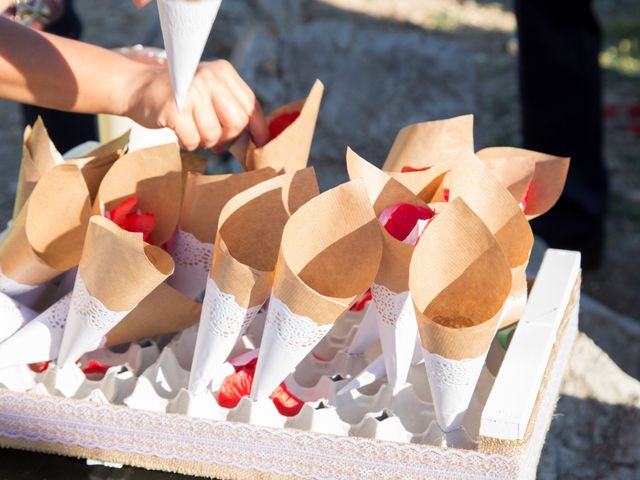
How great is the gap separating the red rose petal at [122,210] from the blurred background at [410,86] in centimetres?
99

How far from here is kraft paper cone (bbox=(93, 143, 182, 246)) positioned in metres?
1.12

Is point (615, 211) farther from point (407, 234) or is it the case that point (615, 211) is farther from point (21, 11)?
point (407, 234)

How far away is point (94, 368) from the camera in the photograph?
1.15 meters

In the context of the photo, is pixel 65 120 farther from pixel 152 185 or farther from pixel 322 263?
pixel 322 263

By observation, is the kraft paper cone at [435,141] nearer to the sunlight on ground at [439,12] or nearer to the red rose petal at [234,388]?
the red rose petal at [234,388]

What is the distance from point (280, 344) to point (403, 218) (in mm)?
196

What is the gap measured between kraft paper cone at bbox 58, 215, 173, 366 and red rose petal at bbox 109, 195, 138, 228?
8 centimetres

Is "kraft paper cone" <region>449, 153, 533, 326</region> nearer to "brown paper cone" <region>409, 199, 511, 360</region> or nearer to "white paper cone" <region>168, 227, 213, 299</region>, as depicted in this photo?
"brown paper cone" <region>409, 199, 511, 360</region>

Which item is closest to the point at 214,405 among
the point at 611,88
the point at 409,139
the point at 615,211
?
the point at 409,139

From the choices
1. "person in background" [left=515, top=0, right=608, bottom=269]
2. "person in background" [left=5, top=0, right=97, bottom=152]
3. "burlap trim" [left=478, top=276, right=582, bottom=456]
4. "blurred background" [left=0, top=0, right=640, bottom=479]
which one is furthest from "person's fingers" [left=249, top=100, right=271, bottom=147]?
"person in background" [left=515, top=0, right=608, bottom=269]

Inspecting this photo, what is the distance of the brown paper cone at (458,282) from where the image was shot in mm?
901

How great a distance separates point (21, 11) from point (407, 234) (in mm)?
1149

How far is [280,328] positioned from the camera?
97cm

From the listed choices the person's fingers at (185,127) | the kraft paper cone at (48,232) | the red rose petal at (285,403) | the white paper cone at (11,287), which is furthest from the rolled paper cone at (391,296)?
the white paper cone at (11,287)
